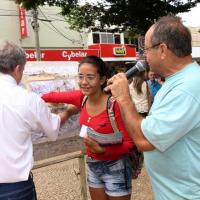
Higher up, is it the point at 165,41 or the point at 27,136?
the point at 165,41

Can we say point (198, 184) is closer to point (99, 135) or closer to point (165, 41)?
point (165, 41)

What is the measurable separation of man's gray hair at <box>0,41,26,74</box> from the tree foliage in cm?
356

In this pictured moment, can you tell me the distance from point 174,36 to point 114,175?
1.25 meters

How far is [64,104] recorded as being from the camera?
130 inches

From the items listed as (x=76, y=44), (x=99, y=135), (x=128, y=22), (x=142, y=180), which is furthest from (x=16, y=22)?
(x=99, y=135)

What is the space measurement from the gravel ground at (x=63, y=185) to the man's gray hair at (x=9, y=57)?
255 centimetres

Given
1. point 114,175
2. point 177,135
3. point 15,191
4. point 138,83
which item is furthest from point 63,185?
point 177,135

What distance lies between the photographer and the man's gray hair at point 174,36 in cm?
186

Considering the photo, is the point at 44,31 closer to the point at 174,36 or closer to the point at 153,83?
the point at 153,83

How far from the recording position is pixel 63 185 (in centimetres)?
525

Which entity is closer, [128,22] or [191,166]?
[191,166]

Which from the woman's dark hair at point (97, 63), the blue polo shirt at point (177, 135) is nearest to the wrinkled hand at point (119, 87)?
the blue polo shirt at point (177, 135)

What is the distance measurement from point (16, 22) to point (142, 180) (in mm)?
23585

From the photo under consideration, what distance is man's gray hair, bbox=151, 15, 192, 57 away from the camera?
6.10 feet
